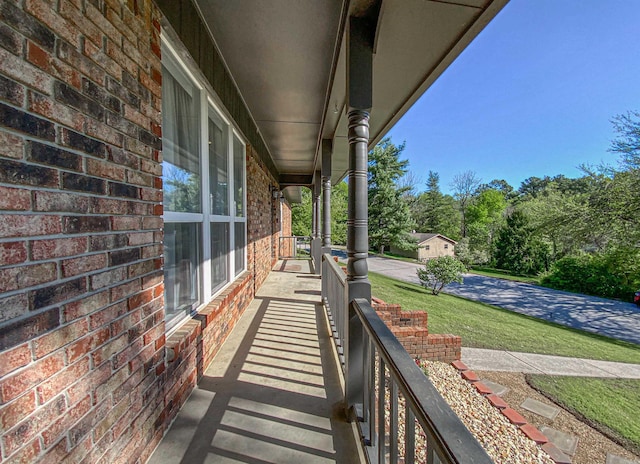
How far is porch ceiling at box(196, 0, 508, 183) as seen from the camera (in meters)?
1.67

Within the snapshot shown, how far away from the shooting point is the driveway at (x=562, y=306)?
9391 mm

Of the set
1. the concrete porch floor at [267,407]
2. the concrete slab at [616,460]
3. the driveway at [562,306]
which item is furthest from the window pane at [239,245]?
the driveway at [562,306]

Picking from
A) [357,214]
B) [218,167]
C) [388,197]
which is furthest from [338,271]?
[388,197]

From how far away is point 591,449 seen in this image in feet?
8.97

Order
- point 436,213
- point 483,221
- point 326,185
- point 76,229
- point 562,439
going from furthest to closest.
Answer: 1. point 436,213
2. point 483,221
3. point 326,185
4. point 562,439
5. point 76,229

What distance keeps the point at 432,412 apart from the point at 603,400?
5.09 meters

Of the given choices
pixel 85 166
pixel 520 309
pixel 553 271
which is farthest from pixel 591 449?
pixel 553 271

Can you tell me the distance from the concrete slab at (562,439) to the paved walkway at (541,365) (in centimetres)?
139

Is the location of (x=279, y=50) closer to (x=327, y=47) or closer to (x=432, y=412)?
(x=327, y=47)

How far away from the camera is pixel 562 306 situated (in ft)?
38.3

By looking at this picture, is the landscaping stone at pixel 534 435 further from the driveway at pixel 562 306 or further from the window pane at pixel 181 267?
the driveway at pixel 562 306

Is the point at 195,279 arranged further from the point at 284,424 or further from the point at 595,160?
the point at 595,160

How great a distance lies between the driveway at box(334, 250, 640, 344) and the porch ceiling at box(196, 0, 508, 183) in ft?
36.5

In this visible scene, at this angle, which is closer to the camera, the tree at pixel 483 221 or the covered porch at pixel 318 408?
the covered porch at pixel 318 408
